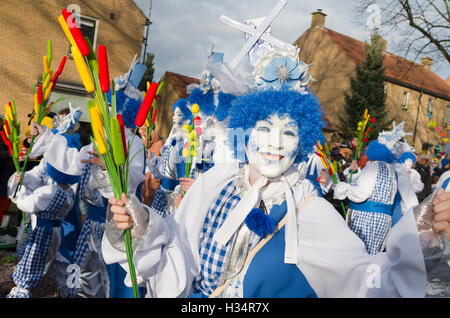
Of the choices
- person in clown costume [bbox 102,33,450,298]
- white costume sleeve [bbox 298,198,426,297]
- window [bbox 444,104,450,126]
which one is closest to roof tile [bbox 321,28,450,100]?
window [bbox 444,104,450,126]

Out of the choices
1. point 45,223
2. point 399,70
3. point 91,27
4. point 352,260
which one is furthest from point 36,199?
point 399,70

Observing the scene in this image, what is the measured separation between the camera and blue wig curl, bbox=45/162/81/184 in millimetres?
3852

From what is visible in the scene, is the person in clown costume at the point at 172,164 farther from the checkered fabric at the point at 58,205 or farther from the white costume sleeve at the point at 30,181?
the white costume sleeve at the point at 30,181

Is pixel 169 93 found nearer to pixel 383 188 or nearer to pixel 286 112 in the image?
pixel 383 188

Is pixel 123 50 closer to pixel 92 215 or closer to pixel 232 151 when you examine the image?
pixel 92 215

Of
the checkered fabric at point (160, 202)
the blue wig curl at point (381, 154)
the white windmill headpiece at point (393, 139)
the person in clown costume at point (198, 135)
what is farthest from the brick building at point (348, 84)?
the checkered fabric at point (160, 202)

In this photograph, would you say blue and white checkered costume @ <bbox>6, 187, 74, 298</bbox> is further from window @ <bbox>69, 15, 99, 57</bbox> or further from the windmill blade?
window @ <bbox>69, 15, 99, 57</bbox>

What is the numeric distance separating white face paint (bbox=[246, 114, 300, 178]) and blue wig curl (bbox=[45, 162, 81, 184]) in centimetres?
253

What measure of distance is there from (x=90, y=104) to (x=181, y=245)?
2.65ft

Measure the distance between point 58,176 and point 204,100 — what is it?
5.57 ft

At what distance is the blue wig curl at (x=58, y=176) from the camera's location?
12.6ft

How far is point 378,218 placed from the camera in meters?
4.78

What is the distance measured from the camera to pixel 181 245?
1863 millimetres

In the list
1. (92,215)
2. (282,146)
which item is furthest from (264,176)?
(92,215)
